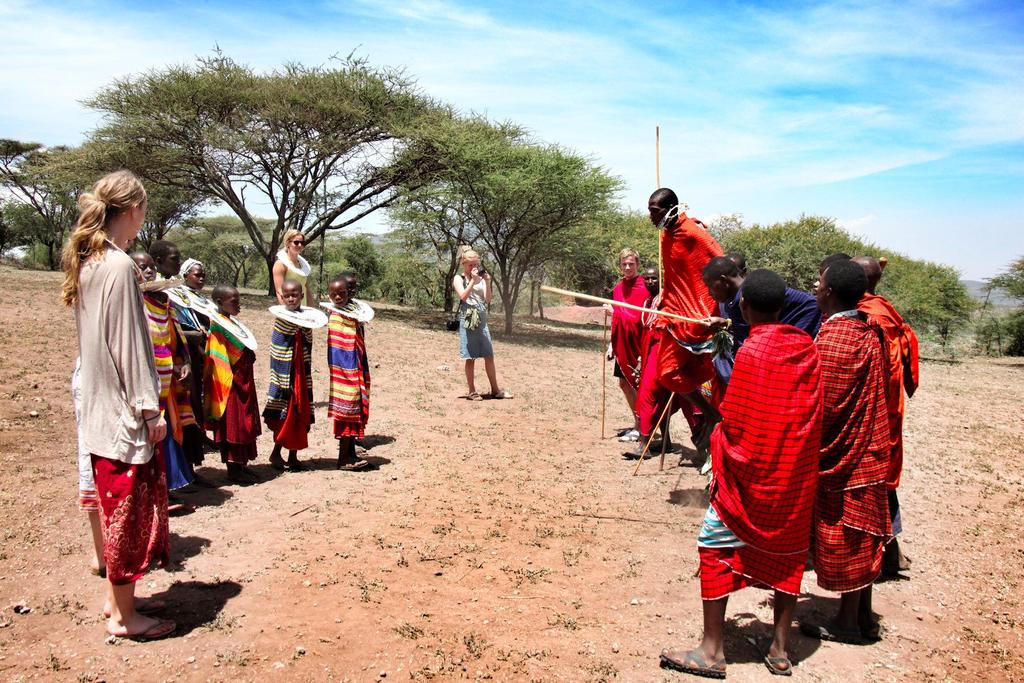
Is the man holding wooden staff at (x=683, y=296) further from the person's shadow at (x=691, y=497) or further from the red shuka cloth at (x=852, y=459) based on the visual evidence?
the red shuka cloth at (x=852, y=459)

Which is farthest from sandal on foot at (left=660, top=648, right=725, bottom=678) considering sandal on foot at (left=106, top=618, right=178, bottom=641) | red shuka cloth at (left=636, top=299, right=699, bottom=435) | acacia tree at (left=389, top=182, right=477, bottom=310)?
acacia tree at (left=389, top=182, right=477, bottom=310)

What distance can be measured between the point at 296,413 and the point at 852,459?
435 centimetres

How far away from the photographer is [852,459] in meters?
3.39

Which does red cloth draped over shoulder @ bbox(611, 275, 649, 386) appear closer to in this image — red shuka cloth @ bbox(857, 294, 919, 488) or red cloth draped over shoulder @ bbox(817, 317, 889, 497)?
red shuka cloth @ bbox(857, 294, 919, 488)

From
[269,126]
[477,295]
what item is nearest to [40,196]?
[269,126]

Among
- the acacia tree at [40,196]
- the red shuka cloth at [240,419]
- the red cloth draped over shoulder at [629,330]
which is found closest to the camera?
the red shuka cloth at [240,419]

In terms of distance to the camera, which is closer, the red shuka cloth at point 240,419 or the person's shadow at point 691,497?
the red shuka cloth at point 240,419

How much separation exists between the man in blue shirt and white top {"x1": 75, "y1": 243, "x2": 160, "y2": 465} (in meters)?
3.21

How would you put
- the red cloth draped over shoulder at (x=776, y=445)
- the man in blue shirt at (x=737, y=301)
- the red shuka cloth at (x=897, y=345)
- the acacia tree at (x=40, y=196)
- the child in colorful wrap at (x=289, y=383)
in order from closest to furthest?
the red cloth draped over shoulder at (x=776, y=445)
the red shuka cloth at (x=897, y=345)
the man in blue shirt at (x=737, y=301)
the child in colorful wrap at (x=289, y=383)
the acacia tree at (x=40, y=196)

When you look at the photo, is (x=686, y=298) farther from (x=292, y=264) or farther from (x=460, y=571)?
(x=292, y=264)

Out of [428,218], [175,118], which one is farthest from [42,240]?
[428,218]

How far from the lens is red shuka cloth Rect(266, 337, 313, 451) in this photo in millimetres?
6055

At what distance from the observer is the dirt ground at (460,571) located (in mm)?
3396

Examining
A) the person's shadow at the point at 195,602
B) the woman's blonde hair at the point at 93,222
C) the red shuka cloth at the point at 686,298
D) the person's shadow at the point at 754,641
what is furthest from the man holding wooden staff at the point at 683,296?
the woman's blonde hair at the point at 93,222
